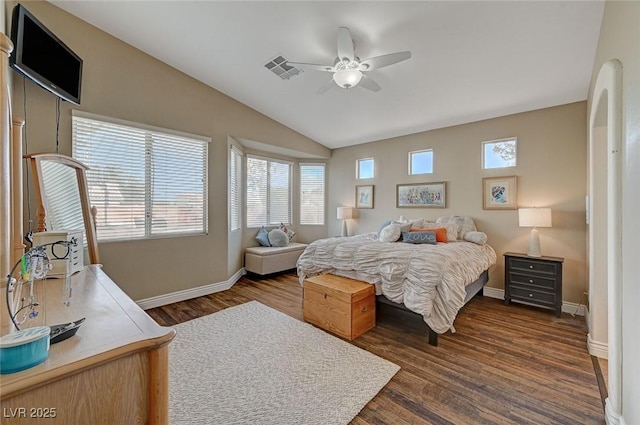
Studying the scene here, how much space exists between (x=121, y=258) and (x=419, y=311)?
341 centimetres

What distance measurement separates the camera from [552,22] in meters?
2.34

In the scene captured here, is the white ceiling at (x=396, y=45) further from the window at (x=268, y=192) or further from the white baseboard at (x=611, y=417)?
the white baseboard at (x=611, y=417)

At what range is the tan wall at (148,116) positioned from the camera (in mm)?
2785

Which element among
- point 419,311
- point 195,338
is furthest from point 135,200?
point 419,311

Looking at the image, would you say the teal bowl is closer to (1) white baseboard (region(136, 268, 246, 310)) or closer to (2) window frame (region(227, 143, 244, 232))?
(1) white baseboard (region(136, 268, 246, 310))

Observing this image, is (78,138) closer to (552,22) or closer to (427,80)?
(427,80)

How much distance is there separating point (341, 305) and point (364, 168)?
3.59 meters

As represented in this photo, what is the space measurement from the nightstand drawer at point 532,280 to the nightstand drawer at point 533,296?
0.08 m

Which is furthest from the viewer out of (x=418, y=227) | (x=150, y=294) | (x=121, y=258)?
(x=418, y=227)

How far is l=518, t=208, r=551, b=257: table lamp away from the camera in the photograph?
11.0 ft

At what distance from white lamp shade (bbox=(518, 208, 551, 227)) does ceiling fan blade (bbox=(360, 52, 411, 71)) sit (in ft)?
8.39

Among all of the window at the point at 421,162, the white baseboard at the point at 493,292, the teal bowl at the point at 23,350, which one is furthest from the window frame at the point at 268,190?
the teal bowl at the point at 23,350

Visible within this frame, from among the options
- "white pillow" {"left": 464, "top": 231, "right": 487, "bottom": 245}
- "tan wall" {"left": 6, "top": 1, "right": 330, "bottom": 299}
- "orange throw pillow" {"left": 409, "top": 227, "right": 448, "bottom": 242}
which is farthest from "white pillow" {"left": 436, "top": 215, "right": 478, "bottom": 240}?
"tan wall" {"left": 6, "top": 1, "right": 330, "bottom": 299}

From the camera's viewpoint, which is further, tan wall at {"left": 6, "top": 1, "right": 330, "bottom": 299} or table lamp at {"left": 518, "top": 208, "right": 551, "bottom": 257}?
table lamp at {"left": 518, "top": 208, "right": 551, "bottom": 257}
